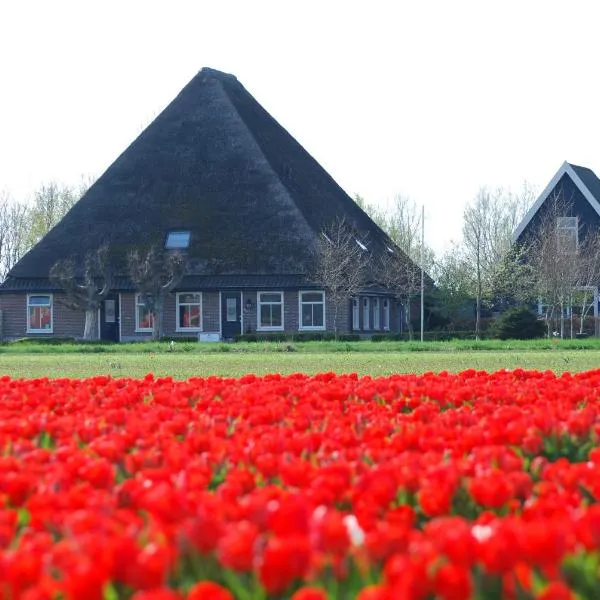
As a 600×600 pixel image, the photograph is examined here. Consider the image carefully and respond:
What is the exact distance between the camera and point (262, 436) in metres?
5.60

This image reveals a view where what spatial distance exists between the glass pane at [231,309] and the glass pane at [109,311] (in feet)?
16.8

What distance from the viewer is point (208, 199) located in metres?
47.8

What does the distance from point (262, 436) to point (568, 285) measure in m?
42.6

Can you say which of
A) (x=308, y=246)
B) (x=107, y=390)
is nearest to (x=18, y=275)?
(x=308, y=246)

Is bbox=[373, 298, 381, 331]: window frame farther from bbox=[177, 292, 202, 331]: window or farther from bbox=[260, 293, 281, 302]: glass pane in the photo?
bbox=[177, 292, 202, 331]: window

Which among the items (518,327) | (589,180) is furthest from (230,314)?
(589,180)

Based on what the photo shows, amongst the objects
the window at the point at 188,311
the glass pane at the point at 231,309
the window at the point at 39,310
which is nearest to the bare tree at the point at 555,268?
the glass pane at the point at 231,309

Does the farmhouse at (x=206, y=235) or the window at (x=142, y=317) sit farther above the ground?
the farmhouse at (x=206, y=235)

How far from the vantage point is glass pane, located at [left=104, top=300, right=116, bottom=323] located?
47844mm

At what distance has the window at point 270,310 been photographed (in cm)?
4522

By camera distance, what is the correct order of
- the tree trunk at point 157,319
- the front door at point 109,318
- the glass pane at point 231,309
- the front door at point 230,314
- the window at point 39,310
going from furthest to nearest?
the front door at point 109,318, the window at point 39,310, the glass pane at point 231,309, the front door at point 230,314, the tree trunk at point 157,319

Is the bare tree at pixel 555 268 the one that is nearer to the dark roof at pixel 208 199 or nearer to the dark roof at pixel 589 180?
the dark roof at pixel 589 180

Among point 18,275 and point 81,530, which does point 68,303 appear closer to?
point 18,275

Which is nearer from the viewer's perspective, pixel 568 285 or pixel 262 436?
pixel 262 436
